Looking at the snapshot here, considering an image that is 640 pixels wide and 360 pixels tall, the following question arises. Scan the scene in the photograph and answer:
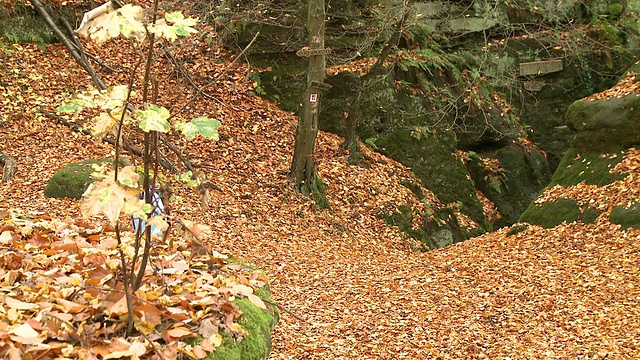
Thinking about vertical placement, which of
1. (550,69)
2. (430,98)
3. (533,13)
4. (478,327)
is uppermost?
(533,13)

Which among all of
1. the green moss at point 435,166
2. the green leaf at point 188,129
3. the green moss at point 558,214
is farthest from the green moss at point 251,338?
the green moss at point 435,166

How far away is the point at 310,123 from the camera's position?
11383 mm

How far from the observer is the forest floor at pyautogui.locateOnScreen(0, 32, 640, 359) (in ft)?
21.5

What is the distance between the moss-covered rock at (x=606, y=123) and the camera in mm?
10062

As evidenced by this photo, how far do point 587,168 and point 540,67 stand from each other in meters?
7.57

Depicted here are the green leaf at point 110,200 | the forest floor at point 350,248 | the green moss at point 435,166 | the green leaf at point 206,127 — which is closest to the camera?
the green leaf at point 110,200

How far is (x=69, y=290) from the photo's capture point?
3.32 meters

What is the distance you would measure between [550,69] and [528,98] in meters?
0.97

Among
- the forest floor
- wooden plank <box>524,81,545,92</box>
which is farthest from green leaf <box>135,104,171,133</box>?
wooden plank <box>524,81,545,92</box>

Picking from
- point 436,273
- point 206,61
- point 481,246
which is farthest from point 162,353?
point 206,61

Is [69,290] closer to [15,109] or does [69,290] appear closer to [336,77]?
[15,109]

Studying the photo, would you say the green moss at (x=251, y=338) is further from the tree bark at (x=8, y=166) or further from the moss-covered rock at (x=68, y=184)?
the tree bark at (x=8, y=166)

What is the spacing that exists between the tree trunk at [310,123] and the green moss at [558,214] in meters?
3.69

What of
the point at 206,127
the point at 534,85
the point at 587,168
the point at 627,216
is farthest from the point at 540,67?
the point at 206,127
